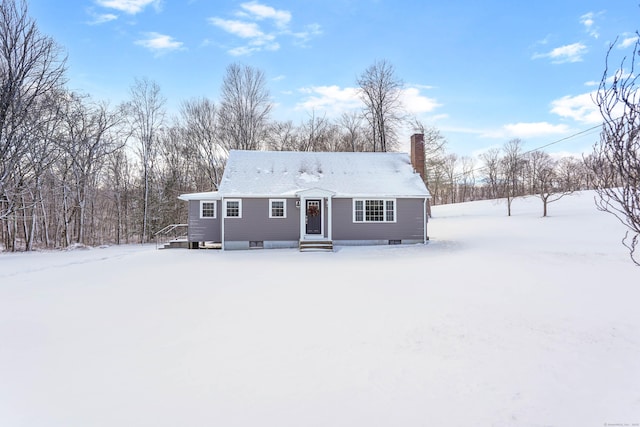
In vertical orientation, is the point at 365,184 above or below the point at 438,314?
above

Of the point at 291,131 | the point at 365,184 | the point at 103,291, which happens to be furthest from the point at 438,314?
the point at 291,131

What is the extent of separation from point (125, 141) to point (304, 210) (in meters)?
16.6

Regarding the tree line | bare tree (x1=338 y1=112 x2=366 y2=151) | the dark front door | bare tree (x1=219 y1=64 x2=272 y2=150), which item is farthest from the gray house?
bare tree (x1=338 y1=112 x2=366 y2=151)

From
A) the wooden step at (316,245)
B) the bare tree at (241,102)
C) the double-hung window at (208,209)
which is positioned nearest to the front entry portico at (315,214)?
the wooden step at (316,245)

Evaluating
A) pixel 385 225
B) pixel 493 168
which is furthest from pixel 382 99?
pixel 493 168

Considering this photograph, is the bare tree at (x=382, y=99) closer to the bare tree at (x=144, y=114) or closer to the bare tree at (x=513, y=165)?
the bare tree at (x=144, y=114)

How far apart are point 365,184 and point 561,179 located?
892 inches

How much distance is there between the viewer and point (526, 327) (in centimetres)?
545

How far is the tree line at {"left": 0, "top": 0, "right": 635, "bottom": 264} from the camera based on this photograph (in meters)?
15.3

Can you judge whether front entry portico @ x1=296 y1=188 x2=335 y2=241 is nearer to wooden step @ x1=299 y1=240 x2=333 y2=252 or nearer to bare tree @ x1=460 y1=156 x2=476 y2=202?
wooden step @ x1=299 y1=240 x2=333 y2=252

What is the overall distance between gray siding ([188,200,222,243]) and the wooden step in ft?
15.2

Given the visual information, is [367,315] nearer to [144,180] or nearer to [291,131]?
[144,180]

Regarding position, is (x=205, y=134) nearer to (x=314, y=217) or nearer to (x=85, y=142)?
(x=85, y=142)

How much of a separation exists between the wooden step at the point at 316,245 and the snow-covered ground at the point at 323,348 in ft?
16.2
